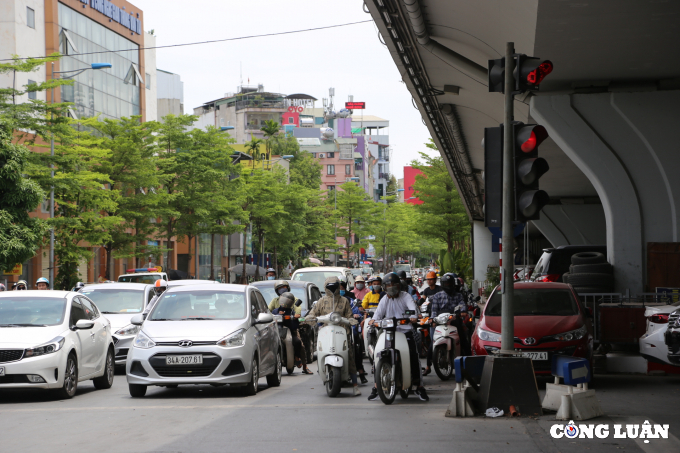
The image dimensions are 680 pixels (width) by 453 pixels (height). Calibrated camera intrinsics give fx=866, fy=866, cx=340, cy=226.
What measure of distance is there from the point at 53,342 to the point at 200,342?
1953 mm

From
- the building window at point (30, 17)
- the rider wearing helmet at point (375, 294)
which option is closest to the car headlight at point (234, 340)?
the rider wearing helmet at point (375, 294)

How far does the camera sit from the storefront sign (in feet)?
173

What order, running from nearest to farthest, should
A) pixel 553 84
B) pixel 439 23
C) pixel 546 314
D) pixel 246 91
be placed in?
1. pixel 546 314
2. pixel 439 23
3. pixel 553 84
4. pixel 246 91

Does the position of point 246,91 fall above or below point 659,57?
above

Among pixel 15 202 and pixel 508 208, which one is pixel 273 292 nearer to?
pixel 508 208

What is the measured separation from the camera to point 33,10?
4472cm

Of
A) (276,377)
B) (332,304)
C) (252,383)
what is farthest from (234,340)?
(276,377)

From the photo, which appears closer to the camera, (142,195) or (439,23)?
(439,23)

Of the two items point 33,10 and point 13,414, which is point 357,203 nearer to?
point 33,10

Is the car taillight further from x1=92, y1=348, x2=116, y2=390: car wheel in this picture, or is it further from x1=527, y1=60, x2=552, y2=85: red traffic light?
x1=92, y1=348, x2=116, y2=390: car wheel

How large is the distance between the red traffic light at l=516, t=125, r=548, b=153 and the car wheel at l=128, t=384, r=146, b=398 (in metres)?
5.99

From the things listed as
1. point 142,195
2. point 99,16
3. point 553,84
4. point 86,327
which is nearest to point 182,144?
point 142,195

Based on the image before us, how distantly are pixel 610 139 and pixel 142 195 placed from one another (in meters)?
26.5

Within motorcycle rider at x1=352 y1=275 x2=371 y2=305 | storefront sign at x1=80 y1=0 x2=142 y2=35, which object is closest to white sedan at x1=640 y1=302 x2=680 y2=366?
motorcycle rider at x1=352 y1=275 x2=371 y2=305
